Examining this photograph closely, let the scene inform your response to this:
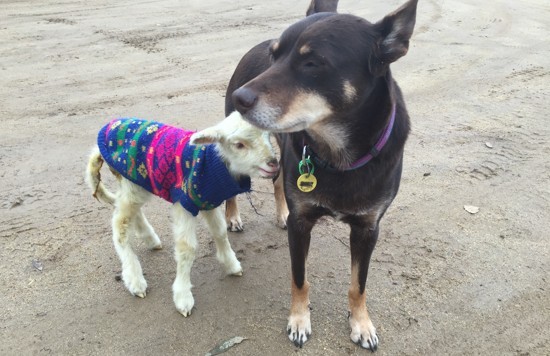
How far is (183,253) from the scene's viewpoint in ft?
10.5

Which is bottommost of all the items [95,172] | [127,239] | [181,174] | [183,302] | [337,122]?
[183,302]

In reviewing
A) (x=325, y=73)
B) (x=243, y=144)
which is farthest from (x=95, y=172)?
(x=325, y=73)

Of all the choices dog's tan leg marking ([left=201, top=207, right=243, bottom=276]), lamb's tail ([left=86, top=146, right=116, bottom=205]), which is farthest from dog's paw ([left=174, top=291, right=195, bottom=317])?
lamb's tail ([left=86, top=146, right=116, bottom=205])

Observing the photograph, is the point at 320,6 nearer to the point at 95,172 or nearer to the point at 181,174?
the point at 181,174

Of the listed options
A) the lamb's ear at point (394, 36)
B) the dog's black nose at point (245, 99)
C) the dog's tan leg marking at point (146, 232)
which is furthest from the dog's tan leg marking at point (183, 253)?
the lamb's ear at point (394, 36)

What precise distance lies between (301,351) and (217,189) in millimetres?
1209

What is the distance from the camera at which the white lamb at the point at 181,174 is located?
2.87 meters

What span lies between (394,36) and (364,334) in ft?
6.26

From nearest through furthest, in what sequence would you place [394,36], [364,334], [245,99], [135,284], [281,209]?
1. [245,99]
2. [394,36]
3. [364,334]
4. [135,284]
5. [281,209]

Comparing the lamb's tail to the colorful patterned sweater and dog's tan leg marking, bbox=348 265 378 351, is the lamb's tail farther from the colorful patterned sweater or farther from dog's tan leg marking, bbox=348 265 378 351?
dog's tan leg marking, bbox=348 265 378 351

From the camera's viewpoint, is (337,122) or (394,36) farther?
(337,122)

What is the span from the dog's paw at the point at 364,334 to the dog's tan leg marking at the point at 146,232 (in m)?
1.73

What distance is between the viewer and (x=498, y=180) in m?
4.84

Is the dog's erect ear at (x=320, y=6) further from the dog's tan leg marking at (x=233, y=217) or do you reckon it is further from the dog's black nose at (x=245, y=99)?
the dog's tan leg marking at (x=233, y=217)
